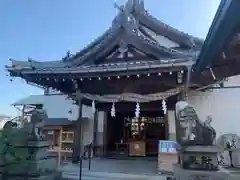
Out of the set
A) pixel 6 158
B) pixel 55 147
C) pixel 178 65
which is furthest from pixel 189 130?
pixel 55 147

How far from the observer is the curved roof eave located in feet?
7.72

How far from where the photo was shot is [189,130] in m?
4.52

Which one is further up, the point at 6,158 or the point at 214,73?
the point at 214,73

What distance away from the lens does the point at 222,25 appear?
271cm

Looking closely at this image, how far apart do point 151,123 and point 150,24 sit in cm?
512

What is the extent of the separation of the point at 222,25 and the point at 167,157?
4850 mm

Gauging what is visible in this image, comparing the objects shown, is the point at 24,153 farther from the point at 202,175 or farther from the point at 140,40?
the point at 140,40

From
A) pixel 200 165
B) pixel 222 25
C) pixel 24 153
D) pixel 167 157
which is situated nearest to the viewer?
pixel 222 25

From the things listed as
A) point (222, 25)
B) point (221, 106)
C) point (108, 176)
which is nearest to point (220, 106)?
point (221, 106)

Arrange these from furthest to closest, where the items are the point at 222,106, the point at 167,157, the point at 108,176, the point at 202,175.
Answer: the point at 222,106 < the point at 167,157 < the point at 108,176 < the point at 202,175

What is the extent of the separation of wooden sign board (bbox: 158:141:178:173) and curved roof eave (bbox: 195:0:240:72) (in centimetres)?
378

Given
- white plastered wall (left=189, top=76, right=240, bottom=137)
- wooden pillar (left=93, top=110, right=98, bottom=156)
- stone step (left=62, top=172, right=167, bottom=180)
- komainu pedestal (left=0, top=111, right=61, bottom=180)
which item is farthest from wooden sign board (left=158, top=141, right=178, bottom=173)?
wooden pillar (left=93, top=110, right=98, bottom=156)

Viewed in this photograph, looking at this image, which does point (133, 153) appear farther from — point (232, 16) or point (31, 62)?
point (232, 16)

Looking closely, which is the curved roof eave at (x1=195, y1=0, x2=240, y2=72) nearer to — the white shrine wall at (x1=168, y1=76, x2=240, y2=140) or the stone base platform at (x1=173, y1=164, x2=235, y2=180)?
the stone base platform at (x1=173, y1=164, x2=235, y2=180)
